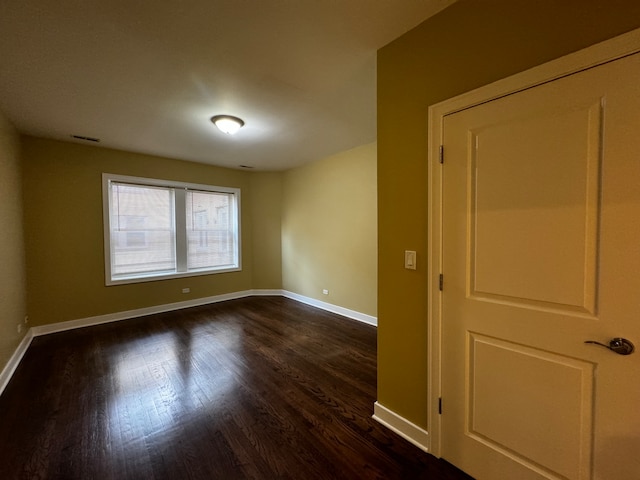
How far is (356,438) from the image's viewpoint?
1.76m

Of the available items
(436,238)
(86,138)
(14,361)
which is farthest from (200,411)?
(86,138)

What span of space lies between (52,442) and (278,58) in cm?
309

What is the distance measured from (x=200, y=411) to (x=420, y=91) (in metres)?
2.79

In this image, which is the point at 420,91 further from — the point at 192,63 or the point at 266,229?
the point at 266,229

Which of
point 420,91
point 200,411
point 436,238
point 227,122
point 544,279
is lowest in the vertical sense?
point 200,411

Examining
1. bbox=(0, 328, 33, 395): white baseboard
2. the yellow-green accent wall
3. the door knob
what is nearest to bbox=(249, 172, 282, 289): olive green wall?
the yellow-green accent wall

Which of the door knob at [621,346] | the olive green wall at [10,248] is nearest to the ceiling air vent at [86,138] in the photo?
the olive green wall at [10,248]

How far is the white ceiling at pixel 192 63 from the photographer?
1.54 m

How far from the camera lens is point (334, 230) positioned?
180 inches

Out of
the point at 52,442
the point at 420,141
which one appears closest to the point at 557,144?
the point at 420,141

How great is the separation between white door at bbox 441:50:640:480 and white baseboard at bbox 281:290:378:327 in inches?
96.2

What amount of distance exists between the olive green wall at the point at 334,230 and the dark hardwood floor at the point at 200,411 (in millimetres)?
978

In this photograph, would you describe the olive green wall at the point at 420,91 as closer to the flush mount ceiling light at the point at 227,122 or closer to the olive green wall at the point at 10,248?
the flush mount ceiling light at the point at 227,122

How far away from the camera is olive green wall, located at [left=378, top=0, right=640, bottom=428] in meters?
1.18
